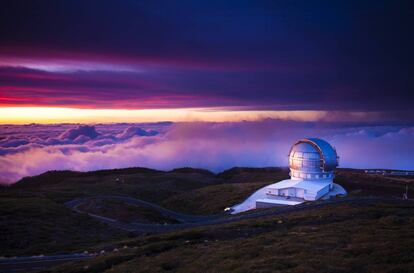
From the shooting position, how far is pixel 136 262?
2384cm

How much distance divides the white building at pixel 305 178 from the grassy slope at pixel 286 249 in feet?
89.9

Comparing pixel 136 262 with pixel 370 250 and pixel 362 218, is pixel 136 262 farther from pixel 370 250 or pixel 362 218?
pixel 362 218

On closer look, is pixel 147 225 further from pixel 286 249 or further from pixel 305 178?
pixel 305 178

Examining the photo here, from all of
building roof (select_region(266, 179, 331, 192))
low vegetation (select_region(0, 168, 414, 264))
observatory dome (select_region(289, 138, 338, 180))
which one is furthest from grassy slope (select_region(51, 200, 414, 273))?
observatory dome (select_region(289, 138, 338, 180))

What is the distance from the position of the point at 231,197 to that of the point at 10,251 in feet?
155

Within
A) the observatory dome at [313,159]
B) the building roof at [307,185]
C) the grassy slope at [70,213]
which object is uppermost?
the observatory dome at [313,159]

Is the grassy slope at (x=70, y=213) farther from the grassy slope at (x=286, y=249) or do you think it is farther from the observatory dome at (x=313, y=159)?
the grassy slope at (x=286, y=249)

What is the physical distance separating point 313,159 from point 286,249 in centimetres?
4690

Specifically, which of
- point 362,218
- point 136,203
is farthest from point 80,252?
point 136,203

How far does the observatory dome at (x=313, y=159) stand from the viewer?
219 feet

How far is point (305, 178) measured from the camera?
68188 millimetres

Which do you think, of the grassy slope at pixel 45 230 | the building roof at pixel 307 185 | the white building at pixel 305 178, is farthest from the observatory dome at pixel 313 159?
the grassy slope at pixel 45 230

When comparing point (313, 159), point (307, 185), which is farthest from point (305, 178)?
point (307, 185)

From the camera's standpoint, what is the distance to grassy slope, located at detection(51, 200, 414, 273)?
19.3 m
